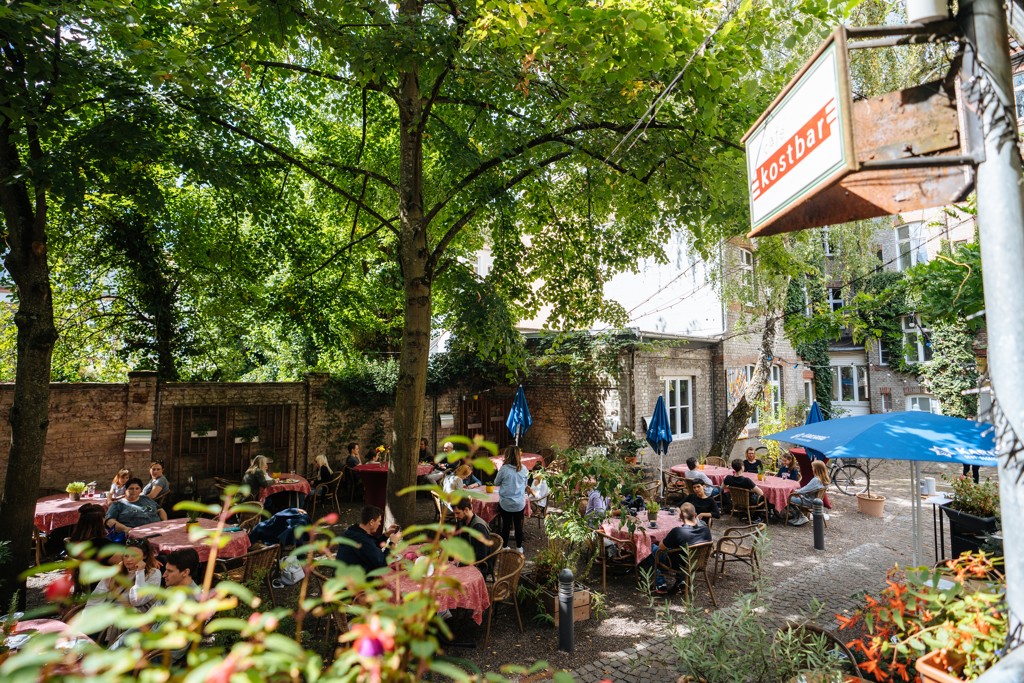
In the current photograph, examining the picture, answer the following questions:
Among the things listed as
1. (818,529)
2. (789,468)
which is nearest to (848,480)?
(789,468)

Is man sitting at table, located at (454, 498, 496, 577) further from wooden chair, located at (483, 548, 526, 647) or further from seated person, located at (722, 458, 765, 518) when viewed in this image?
seated person, located at (722, 458, 765, 518)

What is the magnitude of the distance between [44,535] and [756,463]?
43.1 ft

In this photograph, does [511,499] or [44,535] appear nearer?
[44,535]

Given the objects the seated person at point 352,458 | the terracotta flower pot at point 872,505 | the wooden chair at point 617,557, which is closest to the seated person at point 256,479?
the seated person at point 352,458

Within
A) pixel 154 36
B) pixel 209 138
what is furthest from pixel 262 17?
pixel 154 36

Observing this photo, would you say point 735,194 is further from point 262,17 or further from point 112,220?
point 112,220

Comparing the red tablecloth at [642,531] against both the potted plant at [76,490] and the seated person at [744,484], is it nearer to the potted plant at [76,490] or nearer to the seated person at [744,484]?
the seated person at [744,484]

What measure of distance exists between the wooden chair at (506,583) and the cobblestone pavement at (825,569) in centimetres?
116

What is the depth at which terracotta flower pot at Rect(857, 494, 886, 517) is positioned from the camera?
1130cm

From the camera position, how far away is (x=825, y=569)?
26.7 feet

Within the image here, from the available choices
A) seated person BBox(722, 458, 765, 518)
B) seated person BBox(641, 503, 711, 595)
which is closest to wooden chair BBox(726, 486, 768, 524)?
seated person BBox(722, 458, 765, 518)

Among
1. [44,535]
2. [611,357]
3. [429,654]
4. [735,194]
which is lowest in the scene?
[44,535]

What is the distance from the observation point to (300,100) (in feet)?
36.9

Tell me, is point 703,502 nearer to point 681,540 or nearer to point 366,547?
point 681,540
